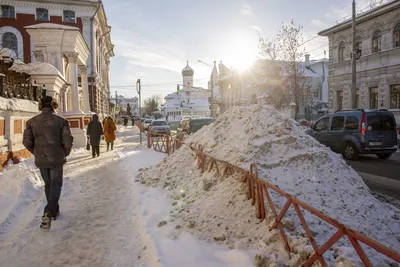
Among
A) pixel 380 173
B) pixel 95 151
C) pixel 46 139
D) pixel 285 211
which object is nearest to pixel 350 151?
pixel 380 173

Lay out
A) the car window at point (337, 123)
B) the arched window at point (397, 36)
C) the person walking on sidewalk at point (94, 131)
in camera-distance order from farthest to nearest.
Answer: the arched window at point (397, 36) < the person walking on sidewalk at point (94, 131) < the car window at point (337, 123)

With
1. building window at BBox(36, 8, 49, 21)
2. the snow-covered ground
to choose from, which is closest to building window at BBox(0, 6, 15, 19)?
building window at BBox(36, 8, 49, 21)

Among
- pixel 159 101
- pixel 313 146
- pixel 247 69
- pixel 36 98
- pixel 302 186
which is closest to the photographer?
pixel 302 186

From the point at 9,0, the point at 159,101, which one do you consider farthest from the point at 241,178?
the point at 159,101

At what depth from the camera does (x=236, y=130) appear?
5.95 m

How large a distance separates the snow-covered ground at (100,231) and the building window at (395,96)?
2051 centimetres

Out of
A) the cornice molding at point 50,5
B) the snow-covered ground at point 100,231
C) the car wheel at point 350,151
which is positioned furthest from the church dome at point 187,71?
the snow-covered ground at point 100,231

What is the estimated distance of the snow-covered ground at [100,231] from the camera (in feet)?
10.6

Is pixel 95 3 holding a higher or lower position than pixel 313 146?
higher

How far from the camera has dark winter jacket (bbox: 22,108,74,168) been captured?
4.25 metres

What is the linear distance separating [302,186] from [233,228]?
1245 mm

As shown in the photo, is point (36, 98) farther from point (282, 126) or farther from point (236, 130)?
point (282, 126)

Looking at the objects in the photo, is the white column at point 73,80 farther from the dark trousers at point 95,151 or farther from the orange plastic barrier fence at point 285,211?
the orange plastic barrier fence at point 285,211

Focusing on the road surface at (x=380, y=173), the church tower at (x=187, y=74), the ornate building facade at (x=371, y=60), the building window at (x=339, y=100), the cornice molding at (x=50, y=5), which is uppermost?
the church tower at (x=187, y=74)
